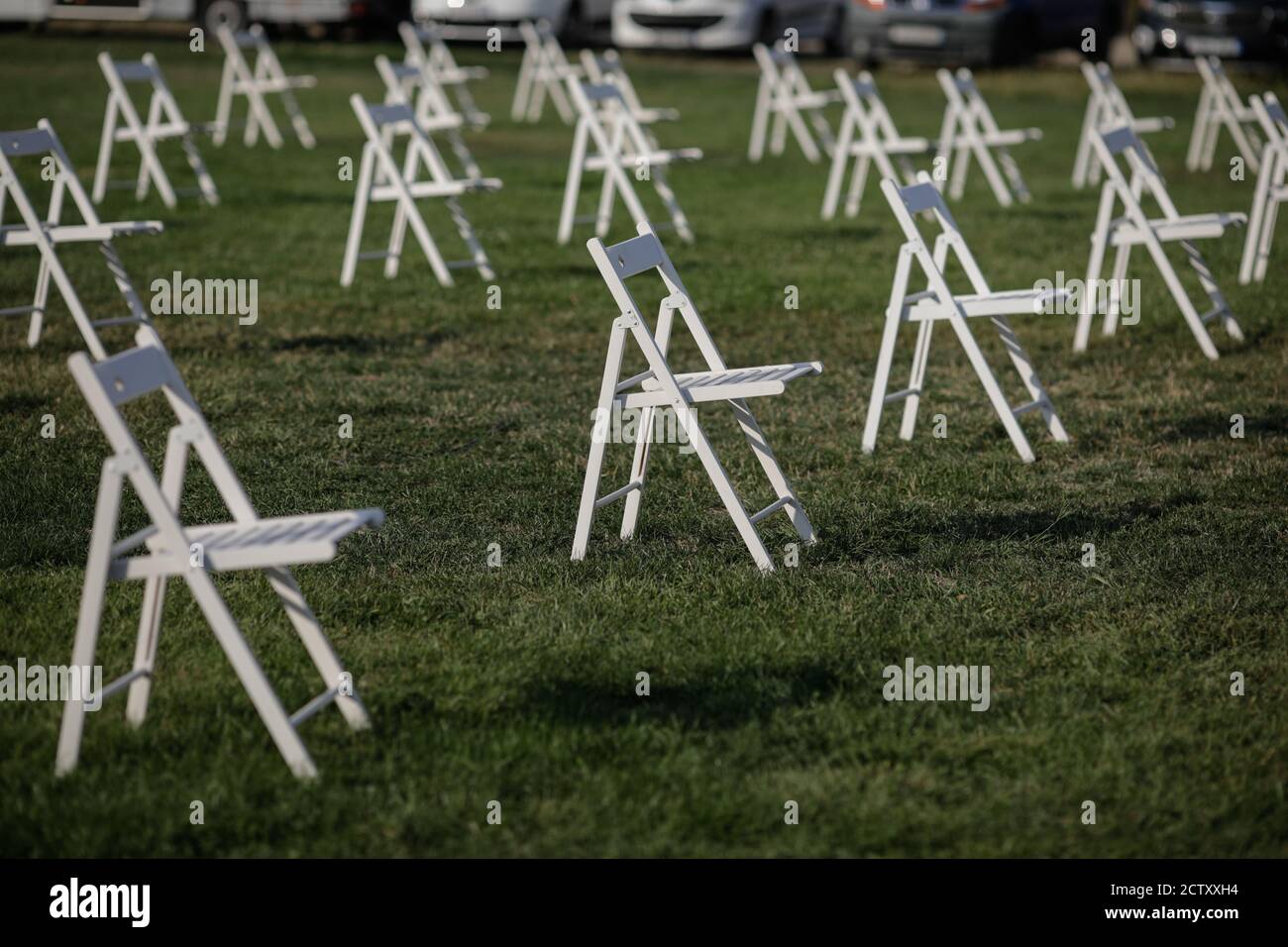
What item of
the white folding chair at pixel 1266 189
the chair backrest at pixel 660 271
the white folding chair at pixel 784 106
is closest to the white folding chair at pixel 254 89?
the white folding chair at pixel 784 106

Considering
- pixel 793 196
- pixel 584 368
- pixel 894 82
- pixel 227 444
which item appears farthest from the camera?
pixel 894 82

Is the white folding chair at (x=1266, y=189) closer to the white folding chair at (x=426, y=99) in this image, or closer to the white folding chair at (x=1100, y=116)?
the white folding chair at (x=1100, y=116)

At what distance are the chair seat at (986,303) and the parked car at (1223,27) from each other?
16.1 m

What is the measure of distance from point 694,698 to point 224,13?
1986cm

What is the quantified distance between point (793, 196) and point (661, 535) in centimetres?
871

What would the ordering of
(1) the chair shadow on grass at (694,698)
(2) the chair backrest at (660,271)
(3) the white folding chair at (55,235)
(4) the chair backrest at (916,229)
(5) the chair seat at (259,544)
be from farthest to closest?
(3) the white folding chair at (55,235) < (4) the chair backrest at (916,229) < (2) the chair backrest at (660,271) < (1) the chair shadow on grass at (694,698) < (5) the chair seat at (259,544)

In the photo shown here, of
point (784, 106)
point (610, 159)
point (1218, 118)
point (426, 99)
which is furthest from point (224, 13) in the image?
point (1218, 118)

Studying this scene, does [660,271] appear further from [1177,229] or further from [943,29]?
[943,29]

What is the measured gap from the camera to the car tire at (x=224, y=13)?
71.8ft

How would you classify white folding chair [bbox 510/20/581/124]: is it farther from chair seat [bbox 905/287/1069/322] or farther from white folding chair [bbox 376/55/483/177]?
chair seat [bbox 905/287/1069/322]

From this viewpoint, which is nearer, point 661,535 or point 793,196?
point 661,535

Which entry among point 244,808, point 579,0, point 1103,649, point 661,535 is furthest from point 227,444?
point 579,0

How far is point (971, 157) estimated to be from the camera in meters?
16.4
